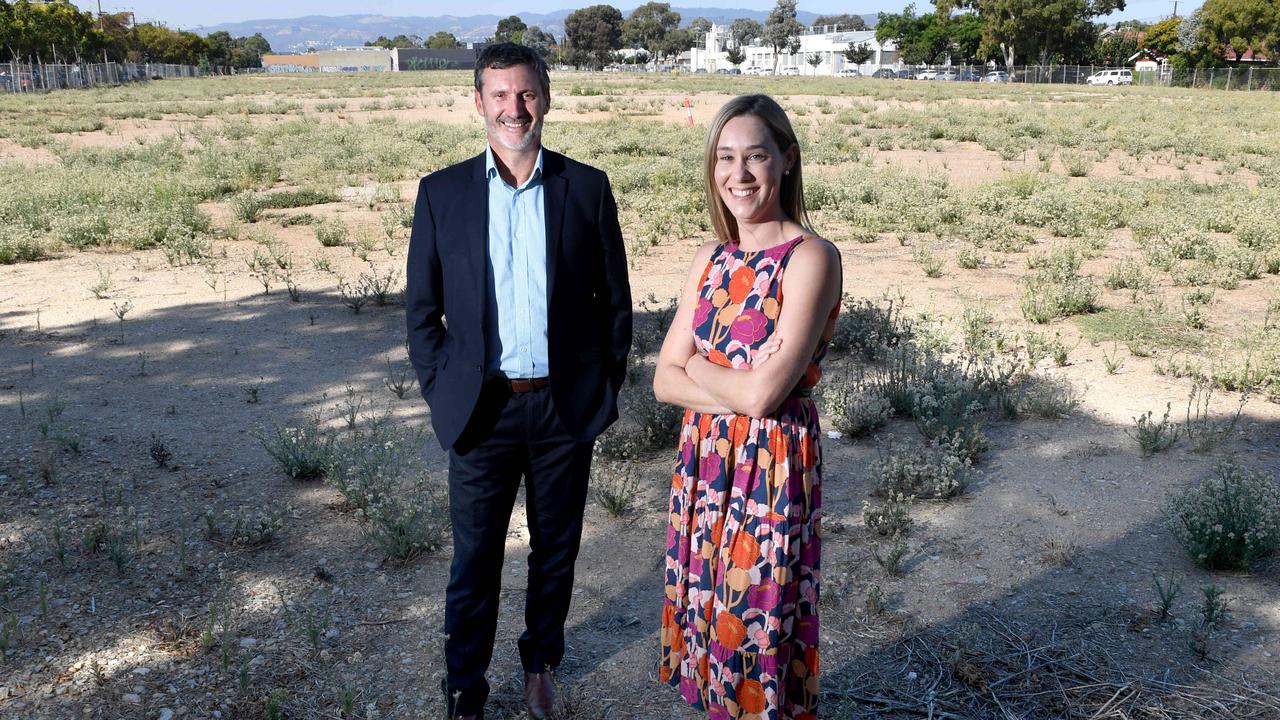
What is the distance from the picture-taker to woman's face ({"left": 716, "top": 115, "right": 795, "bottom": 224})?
2.52 meters

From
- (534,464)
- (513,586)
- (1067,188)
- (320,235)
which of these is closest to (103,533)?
(513,586)

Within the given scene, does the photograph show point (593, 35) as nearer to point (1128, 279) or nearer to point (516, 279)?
point (1128, 279)

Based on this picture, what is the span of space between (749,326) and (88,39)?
85.4 metres

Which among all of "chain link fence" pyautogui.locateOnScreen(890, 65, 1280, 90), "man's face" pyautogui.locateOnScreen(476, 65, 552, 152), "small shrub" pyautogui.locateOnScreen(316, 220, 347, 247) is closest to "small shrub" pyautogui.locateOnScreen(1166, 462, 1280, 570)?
"man's face" pyautogui.locateOnScreen(476, 65, 552, 152)

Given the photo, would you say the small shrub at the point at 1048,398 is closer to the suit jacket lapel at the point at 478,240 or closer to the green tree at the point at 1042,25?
the suit jacket lapel at the point at 478,240

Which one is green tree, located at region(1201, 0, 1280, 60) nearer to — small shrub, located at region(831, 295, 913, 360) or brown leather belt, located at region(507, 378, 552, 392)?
small shrub, located at region(831, 295, 913, 360)

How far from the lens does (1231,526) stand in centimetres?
446

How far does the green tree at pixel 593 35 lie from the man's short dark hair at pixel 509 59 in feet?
438

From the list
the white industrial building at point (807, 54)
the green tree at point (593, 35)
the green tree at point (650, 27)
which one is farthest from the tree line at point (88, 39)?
the white industrial building at point (807, 54)

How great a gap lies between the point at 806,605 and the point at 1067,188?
47.2ft

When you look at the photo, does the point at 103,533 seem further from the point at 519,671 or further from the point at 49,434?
the point at 519,671

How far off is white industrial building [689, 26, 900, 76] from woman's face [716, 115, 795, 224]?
109m

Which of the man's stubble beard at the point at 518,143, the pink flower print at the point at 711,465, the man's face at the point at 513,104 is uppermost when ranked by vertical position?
the man's face at the point at 513,104

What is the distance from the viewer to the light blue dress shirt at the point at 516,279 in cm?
302
